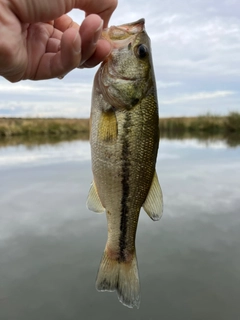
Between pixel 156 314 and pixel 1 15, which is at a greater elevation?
pixel 1 15

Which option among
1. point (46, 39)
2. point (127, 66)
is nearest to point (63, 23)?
point (46, 39)

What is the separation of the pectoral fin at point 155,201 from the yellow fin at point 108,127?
48 cm

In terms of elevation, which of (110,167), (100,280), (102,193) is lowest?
(100,280)

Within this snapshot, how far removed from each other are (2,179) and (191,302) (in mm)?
11597

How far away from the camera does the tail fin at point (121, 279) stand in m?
2.60

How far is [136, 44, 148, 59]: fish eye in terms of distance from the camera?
231 centimetres

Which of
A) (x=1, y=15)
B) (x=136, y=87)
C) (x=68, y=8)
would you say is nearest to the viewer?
(x=1, y=15)

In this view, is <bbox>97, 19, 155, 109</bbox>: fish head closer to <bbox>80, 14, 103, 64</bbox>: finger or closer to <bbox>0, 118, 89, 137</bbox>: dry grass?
<bbox>80, 14, 103, 64</bbox>: finger

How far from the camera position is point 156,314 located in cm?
596

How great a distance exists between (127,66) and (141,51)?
139mm

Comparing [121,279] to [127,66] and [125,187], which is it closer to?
[125,187]

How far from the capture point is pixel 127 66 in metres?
2.34

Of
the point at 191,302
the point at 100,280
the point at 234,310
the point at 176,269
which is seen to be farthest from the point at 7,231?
the point at 100,280

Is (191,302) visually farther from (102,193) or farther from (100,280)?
(102,193)
